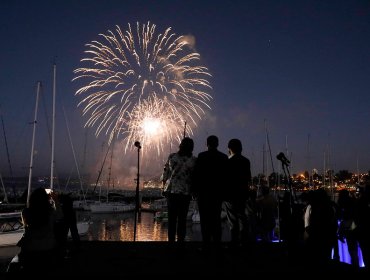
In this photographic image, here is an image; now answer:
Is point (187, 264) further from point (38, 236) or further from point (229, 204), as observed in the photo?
point (38, 236)

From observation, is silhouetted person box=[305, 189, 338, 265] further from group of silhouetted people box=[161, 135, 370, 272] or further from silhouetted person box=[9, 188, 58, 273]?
silhouetted person box=[9, 188, 58, 273]

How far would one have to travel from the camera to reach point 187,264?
18.6 feet

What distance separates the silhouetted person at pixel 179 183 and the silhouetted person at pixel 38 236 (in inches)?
91.2

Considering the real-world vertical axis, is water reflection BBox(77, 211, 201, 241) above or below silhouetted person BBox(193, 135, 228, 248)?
below

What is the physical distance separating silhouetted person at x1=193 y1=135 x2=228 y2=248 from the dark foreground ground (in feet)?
1.34

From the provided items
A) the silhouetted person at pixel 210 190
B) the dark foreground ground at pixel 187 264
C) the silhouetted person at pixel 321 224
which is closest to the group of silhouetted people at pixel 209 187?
the silhouetted person at pixel 210 190

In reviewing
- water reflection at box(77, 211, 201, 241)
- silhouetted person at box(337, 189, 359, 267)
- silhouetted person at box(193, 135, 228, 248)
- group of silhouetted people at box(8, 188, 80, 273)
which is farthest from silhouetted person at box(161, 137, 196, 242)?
water reflection at box(77, 211, 201, 241)

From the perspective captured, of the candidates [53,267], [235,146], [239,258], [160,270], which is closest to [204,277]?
[160,270]

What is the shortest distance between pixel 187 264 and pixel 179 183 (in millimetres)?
2030

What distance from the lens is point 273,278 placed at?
503cm

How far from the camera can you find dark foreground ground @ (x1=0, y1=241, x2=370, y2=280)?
4973 millimetres

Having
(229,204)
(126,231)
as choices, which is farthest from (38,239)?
(126,231)

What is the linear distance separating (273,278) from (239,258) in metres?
1.30

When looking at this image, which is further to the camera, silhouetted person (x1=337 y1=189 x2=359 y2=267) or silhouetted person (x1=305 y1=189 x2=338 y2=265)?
silhouetted person (x1=337 y1=189 x2=359 y2=267)
